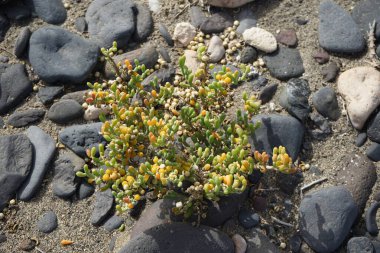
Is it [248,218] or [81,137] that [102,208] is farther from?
[248,218]

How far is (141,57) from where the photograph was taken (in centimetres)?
418

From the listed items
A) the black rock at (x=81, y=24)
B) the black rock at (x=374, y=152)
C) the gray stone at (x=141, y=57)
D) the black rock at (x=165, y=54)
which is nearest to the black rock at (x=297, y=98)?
the black rock at (x=374, y=152)

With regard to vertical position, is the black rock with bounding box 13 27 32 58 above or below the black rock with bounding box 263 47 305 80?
above

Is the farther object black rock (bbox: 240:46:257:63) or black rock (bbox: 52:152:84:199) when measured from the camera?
black rock (bbox: 240:46:257:63)

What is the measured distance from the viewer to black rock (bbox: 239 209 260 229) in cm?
363

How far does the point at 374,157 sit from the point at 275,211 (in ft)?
2.87

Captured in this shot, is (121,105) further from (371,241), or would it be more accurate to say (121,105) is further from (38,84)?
(371,241)

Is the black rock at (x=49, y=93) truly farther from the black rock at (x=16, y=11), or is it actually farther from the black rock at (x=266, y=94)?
the black rock at (x=266, y=94)

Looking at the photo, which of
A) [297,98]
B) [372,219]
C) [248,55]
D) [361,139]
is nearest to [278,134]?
[297,98]

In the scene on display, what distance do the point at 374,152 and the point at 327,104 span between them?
0.52 meters

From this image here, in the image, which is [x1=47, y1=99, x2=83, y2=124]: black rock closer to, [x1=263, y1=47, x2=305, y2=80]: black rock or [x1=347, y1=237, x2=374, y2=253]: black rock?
[x1=263, y1=47, x2=305, y2=80]: black rock

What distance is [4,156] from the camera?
3.88 meters

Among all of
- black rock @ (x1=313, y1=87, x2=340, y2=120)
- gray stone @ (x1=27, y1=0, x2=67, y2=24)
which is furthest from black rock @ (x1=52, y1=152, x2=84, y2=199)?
black rock @ (x1=313, y1=87, x2=340, y2=120)

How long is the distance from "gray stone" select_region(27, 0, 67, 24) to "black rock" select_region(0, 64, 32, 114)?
1.73 feet
